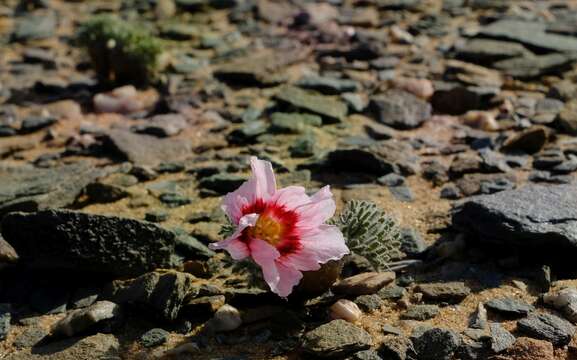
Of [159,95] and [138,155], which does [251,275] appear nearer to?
[138,155]

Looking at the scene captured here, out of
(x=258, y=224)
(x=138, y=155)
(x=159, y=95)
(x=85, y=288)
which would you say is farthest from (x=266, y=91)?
(x=258, y=224)

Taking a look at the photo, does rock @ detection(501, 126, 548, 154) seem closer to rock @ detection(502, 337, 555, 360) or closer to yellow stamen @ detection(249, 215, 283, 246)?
rock @ detection(502, 337, 555, 360)

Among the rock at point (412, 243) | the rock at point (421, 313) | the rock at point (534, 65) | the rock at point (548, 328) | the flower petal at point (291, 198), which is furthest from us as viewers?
the rock at point (534, 65)

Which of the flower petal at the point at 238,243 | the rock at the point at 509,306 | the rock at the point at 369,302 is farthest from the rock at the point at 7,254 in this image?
the rock at the point at 509,306

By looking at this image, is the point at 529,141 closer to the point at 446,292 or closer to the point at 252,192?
the point at 446,292

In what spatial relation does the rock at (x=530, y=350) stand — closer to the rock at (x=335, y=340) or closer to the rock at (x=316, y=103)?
the rock at (x=335, y=340)

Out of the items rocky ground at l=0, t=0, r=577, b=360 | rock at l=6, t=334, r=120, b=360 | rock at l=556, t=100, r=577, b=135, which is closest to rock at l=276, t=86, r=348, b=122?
rocky ground at l=0, t=0, r=577, b=360

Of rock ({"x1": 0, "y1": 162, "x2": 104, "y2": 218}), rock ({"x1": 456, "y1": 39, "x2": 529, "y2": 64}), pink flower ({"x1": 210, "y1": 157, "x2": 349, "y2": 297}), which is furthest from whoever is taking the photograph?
rock ({"x1": 456, "y1": 39, "x2": 529, "y2": 64})
